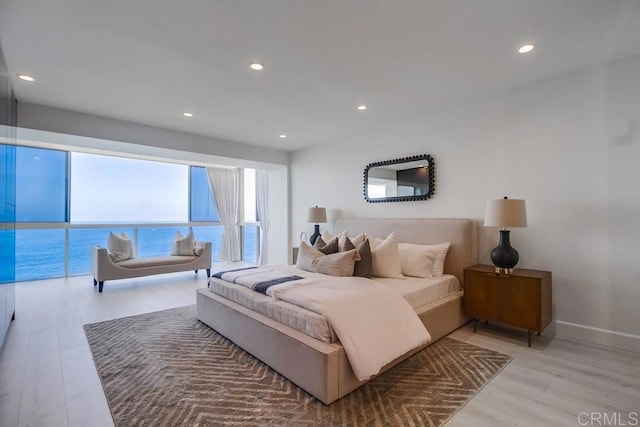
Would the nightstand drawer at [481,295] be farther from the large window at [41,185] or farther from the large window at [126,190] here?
the large window at [41,185]

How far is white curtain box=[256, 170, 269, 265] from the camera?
7.39 meters

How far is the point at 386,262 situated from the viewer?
342 centimetres

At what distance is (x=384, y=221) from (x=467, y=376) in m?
2.36

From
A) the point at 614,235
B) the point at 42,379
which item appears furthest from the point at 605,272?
the point at 42,379

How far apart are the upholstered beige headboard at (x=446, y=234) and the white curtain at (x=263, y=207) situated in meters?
3.65

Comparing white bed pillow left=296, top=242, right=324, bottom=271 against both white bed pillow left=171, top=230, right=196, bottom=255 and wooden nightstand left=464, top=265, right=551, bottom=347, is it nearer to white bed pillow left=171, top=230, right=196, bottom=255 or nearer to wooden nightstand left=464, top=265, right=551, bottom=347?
wooden nightstand left=464, top=265, right=551, bottom=347

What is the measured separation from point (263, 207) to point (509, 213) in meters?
5.70

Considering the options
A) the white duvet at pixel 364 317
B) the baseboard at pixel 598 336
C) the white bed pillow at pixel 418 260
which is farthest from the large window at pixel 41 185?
the baseboard at pixel 598 336

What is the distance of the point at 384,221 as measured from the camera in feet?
14.3

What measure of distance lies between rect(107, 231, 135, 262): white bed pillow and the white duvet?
12.9 ft

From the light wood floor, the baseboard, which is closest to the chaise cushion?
the light wood floor

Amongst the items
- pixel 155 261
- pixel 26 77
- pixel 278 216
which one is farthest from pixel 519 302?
pixel 155 261

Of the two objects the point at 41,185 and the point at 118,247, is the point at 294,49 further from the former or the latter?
the point at 41,185

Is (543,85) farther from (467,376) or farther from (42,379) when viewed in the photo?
(42,379)
